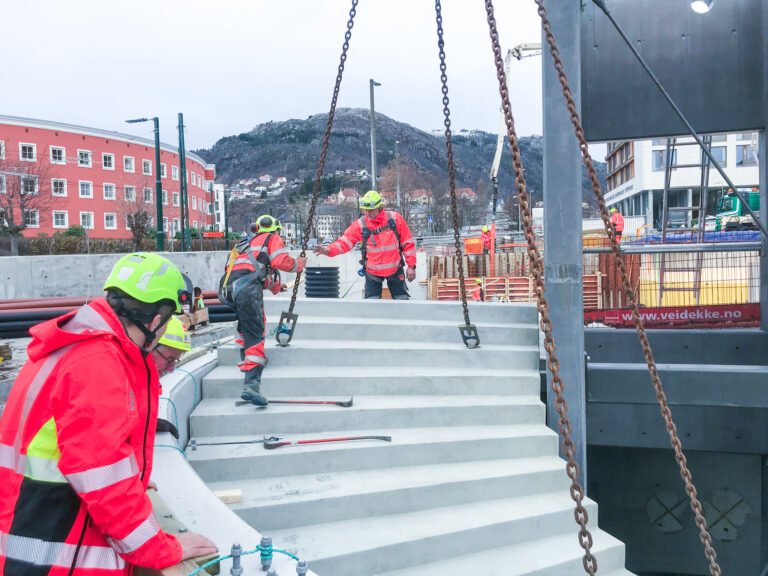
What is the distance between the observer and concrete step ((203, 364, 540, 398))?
236 inches

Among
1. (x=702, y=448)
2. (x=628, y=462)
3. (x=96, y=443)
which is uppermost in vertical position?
(x=96, y=443)

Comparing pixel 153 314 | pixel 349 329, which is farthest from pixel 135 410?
pixel 349 329

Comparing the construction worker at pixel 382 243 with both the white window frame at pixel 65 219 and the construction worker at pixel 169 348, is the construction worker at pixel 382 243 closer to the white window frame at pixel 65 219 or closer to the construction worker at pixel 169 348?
the construction worker at pixel 169 348

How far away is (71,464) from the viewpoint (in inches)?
78.3

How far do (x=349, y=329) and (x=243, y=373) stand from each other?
4.55ft

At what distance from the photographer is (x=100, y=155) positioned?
59375 millimetres

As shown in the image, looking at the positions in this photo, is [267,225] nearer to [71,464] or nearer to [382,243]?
[382,243]

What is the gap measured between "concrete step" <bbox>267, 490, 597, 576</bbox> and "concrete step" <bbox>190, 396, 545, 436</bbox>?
0.93m

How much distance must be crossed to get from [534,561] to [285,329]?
3.47 metres

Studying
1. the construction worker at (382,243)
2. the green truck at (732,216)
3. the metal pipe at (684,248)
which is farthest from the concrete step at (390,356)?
the green truck at (732,216)

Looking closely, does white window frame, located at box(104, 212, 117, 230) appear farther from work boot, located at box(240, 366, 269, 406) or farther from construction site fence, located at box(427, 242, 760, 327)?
work boot, located at box(240, 366, 269, 406)

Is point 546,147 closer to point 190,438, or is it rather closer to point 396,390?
point 396,390

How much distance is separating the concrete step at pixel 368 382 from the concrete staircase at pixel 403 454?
0.01 meters

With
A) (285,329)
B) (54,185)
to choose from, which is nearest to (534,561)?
(285,329)
